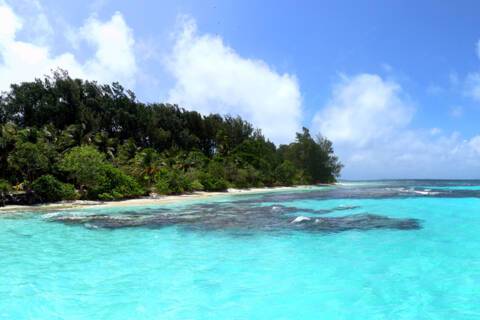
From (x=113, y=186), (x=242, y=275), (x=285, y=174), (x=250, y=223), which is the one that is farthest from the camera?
(x=285, y=174)

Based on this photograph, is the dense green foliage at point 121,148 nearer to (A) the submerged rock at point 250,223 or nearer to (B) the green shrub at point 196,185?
(B) the green shrub at point 196,185

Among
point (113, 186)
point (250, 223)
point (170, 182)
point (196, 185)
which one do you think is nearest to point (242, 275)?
point (250, 223)

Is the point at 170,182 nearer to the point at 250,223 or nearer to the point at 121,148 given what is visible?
the point at 121,148

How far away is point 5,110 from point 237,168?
3447 centimetres

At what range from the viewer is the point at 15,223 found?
17500 mm

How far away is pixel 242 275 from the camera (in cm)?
827

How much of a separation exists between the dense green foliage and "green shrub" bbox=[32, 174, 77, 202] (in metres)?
0.07

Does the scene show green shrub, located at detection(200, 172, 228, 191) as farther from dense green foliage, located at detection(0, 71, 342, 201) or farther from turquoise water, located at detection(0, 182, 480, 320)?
turquoise water, located at detection(0, 182, 480, 320)

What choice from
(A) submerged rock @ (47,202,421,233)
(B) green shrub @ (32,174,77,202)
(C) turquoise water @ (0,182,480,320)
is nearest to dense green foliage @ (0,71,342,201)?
(B) green shrub @ (32,174,77,202)

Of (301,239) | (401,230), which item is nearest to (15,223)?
(301,239)

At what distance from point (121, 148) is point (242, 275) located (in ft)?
133

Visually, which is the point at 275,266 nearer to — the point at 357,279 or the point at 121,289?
the point at 357,279

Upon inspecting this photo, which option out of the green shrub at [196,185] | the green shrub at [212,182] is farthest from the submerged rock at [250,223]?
the green shrub at [212,182]

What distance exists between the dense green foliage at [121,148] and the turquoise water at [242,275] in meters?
17.6
